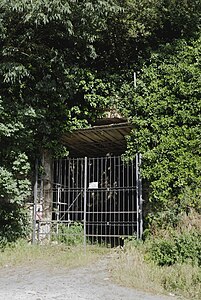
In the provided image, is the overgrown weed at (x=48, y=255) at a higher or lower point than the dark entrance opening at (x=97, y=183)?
lower

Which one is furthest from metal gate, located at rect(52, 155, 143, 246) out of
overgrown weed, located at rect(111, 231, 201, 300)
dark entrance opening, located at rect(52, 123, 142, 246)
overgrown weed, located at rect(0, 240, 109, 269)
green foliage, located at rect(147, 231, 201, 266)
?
green foliage, located at rect(147, 231, 201, 266)

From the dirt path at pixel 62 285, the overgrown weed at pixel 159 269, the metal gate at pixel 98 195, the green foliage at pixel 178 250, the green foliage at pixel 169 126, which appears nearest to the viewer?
the dirt path at pixel 62 285

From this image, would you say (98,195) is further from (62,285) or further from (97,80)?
(62,285)

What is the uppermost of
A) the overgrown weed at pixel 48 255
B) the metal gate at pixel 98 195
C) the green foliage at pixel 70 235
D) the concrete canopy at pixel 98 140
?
the concrete canopy at pixel 98 140

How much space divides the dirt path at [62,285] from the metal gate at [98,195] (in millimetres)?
3663

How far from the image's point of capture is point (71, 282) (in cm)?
643

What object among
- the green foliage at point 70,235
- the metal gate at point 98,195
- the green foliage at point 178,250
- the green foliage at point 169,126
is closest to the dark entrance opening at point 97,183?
the metal gate at point 98,195

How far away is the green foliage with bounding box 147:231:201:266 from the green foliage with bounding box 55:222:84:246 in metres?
2.61

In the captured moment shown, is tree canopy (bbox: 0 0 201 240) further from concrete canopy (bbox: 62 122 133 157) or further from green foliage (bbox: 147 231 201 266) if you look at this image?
green foliage (bbox: 147 231 201 266)

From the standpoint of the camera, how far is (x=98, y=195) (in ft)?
43.0

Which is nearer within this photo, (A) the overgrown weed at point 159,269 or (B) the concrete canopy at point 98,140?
(A) the overgrown weed at point 159,269

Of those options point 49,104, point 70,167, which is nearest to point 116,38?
point 49,104

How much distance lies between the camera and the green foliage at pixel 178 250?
23.0ft

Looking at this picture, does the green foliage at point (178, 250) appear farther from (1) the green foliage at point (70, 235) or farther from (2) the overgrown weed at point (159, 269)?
(1) the green foliage at point (70, 235)
